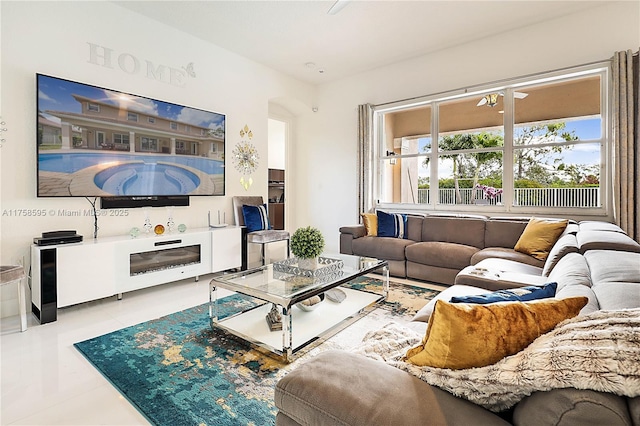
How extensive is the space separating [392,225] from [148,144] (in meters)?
3.15

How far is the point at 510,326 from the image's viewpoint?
36.7 inches

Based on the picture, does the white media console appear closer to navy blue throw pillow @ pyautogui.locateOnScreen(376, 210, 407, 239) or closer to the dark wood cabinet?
navy blue throw pillow @ pyautogui.locateOnScreen(376, 210, 407, 239)

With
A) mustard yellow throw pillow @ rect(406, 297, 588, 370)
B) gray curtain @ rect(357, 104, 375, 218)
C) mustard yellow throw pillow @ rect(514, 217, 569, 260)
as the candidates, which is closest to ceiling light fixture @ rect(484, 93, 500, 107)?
gray curtain @ rect(357, 104, 375, 218)

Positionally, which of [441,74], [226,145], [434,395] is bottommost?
[434,395]

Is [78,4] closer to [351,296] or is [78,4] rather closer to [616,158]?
[351,296]

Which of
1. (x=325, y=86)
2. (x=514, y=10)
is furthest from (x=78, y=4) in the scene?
(x=514, y=10)

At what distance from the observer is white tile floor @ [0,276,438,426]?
1.64 meters

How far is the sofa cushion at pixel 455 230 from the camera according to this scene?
407 centimetres

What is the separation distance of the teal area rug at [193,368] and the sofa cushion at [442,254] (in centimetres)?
101

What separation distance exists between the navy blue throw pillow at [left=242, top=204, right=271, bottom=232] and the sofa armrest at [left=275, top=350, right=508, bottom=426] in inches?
147

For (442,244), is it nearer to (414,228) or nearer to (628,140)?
(414,228)

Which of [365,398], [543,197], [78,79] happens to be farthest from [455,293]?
[78,79]

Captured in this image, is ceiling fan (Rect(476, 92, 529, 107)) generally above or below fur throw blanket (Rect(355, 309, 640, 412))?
above

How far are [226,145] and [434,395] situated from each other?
439 cm
